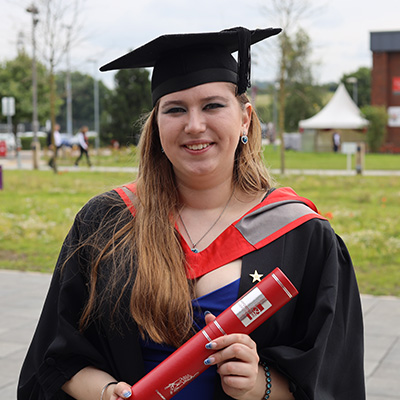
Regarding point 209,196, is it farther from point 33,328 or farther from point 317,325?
point 33,328

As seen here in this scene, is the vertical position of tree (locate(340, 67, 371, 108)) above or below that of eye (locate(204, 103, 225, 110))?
above

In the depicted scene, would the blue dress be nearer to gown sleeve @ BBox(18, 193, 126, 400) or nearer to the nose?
gown sleeve @ BBox(18, 193, 126, 400)

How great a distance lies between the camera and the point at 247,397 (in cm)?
194

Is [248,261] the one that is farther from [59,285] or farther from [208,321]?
[59,285]

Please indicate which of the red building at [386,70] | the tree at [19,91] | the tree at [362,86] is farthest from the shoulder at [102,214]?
the tree at [362,86]

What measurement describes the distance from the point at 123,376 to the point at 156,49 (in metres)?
1.02

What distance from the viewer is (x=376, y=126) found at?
40688 mm

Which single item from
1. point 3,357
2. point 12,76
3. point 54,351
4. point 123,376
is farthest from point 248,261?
point 12,76

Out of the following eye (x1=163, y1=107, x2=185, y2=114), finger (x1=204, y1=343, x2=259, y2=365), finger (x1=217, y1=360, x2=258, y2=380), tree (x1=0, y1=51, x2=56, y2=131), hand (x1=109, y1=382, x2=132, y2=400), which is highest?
tree (x1=0, y1=51, x2=56, y2=131)

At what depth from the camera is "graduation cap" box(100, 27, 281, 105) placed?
2129 millimetres

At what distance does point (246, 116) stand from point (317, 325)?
2.36ft

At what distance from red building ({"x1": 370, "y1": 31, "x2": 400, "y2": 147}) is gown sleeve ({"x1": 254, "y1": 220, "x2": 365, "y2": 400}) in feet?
148

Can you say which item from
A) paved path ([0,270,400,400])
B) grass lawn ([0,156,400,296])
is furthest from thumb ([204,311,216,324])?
paved path ([0,270,400,400])

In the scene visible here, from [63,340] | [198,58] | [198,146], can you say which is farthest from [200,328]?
[198,58]
